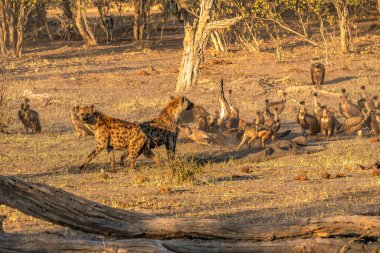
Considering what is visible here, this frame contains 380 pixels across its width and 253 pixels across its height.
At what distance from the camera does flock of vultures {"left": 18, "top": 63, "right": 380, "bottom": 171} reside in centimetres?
1327

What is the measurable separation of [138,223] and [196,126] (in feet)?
36.8

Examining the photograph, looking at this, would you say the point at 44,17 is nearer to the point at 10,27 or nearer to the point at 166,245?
the point at 10,27

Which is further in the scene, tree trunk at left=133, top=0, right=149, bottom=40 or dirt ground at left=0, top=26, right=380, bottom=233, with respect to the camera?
tree trunk at left=133, top=0, right=149, bottom=40

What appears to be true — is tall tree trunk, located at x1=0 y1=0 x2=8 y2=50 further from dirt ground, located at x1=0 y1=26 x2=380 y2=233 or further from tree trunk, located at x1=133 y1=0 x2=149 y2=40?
tree trunk, located at x1=133 y1=0 x2=149 y2=40

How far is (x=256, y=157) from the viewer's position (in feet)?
45.6

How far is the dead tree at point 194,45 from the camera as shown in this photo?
22.9m

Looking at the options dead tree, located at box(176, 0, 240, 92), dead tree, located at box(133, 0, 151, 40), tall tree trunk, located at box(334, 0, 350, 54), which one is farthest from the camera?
dead tree, located at box(133, 0, 151, 40)

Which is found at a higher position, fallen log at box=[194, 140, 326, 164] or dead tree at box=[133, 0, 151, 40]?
dead tree at box=[133, 0, 151, 40]

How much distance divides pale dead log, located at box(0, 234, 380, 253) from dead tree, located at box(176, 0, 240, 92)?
17299 mm

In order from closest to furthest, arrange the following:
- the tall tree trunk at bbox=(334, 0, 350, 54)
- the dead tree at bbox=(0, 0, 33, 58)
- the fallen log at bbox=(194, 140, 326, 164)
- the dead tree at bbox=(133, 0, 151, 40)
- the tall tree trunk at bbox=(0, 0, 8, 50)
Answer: the fallen log at bbox=(194, 140, 326, 164)
the tall tree trunk at bbox=(334, 0, 350, 54)
the dead tree at bbox=(0, 0, 33, 58)
the tall tree trunk at bbox=(0, 0, 8, 50)
the dead tree at bbox=(133, 0, 151, 40)

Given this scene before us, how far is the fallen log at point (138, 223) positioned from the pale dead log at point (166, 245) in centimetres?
7

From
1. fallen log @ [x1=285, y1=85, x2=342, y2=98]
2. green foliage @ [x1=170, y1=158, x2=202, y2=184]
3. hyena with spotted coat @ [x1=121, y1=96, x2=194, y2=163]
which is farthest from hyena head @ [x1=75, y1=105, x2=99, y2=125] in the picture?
fallen log @ [x1=285, y1=85, x2=342, y2=98]

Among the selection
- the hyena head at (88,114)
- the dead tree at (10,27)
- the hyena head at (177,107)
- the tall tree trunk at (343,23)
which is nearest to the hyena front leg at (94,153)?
the hyena head at (88,114)

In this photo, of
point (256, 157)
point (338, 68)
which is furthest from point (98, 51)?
point (256, 157)
